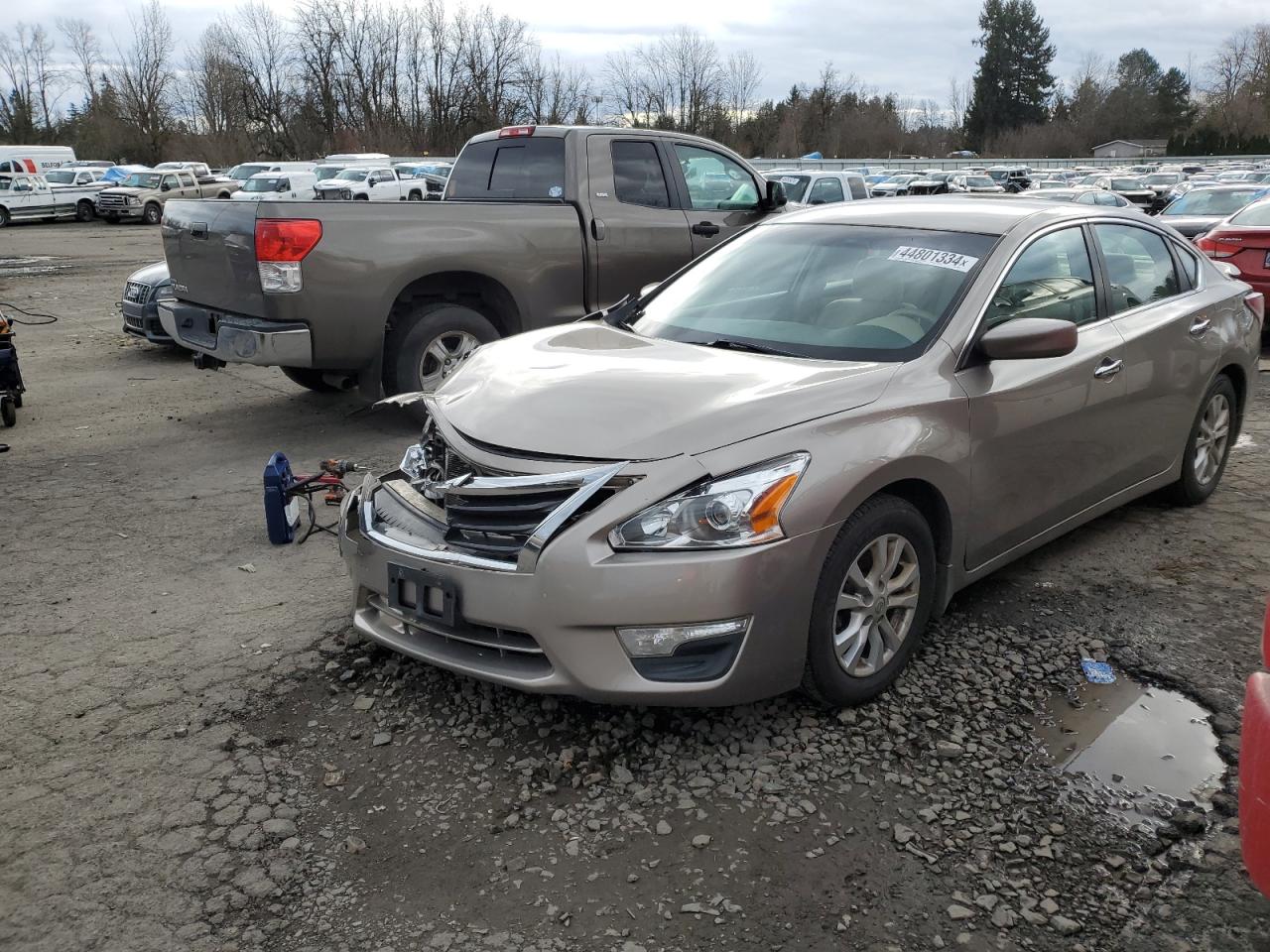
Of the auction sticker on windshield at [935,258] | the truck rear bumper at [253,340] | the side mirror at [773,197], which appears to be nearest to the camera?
the auction sticker on windshield at [935,258]

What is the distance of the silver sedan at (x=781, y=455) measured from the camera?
309 cm

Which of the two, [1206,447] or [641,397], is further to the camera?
[1206,447]

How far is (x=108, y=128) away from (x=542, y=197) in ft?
248

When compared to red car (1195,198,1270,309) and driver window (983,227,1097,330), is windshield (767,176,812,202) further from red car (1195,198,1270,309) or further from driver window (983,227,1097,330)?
driver window (983,227,1097,330)

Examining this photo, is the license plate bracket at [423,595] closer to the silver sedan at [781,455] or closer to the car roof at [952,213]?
the silver sedan at [781,455]

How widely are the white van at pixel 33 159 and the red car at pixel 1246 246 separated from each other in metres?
37.0

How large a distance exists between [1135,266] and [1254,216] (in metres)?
7.63

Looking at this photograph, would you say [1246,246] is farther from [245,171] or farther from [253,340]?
[245,171]

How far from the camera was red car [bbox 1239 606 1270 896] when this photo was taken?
6.92ft

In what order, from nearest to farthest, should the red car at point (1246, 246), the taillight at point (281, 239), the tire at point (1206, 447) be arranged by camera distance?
the tire at point (1206, 447) < the taillight at point (281, 239) < the red car at point (1246, 246)

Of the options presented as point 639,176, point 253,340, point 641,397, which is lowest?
point 253,340

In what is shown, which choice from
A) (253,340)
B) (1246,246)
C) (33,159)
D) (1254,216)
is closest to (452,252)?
(253,340)

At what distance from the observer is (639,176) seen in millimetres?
8023

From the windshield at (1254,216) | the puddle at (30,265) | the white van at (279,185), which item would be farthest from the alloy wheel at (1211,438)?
the white van at (279,185)
